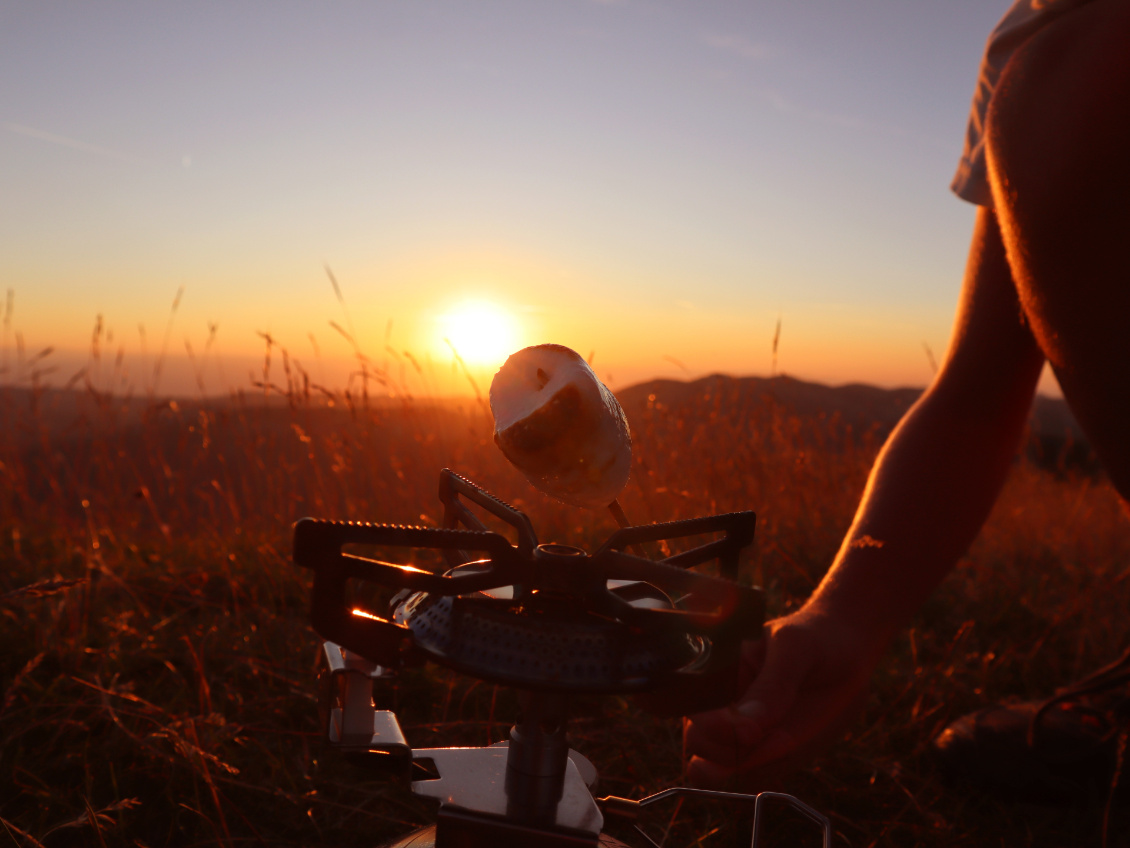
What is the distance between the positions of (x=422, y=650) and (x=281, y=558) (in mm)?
2198

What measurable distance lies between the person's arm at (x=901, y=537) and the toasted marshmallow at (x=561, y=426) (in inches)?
23.0

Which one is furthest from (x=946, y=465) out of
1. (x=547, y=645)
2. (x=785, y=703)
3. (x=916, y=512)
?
(x=547, y=645)

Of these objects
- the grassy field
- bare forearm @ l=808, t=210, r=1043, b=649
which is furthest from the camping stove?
bare forearm @ l=808, t=210, r=1043, b=649

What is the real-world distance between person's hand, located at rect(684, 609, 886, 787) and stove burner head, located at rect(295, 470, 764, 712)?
0.49m

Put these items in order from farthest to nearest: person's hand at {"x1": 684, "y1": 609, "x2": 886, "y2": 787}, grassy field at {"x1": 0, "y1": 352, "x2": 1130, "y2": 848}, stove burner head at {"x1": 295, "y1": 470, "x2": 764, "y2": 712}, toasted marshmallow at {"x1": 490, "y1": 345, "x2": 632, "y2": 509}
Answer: grassy field at {"x1": 0, "y1": 352, "x2": 1130, "y2": 848}
person's hand at {"x1": 684, "y1": 609, "x2": 886, "y2": 787}
toasted marshmallow at {"x1": 490, "y1": 345, "x2": 632, "y2": 509}
stove burner head at {"x1": 295, "y1": 470, "x2": 764, "y2": 712}

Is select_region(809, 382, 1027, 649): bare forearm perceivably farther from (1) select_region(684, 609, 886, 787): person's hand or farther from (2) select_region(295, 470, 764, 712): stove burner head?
(2) select_region(295, 470, 764, 712): stove burner head

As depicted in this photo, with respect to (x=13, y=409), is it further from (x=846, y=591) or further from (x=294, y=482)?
(x=846, y=591)

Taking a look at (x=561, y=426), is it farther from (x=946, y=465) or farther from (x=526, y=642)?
(x=946, y=465)

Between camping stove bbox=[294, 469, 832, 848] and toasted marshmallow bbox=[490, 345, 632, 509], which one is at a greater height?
toasted marshmallow bbox=[490, 345, 632, 509]

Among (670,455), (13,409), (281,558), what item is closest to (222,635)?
(281,558)

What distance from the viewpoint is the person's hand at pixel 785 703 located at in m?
1.30

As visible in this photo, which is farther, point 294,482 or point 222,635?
point 294,482

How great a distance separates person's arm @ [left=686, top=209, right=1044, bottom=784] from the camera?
1.37 meters

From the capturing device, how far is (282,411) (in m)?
3.69
